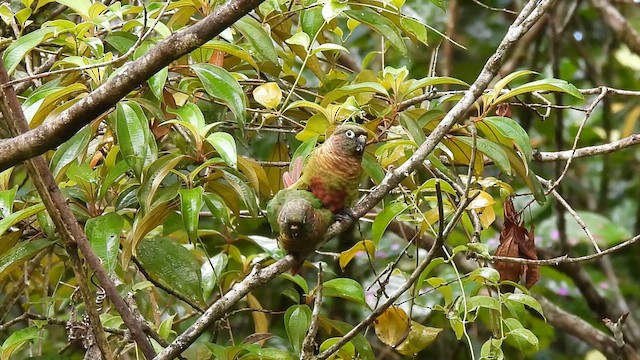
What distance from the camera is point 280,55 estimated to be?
205cm

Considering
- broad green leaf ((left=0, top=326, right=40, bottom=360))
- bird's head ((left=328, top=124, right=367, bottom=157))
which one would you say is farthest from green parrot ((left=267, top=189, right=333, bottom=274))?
broad green leaf ((left=0, top=326, right=40, bottom=360))

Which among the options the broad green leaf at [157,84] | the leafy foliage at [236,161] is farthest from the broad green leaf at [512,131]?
the broad green leaf at [157,84]

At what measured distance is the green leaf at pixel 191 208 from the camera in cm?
150

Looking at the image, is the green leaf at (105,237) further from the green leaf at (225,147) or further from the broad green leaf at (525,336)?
the broad green leaf at (525,336)

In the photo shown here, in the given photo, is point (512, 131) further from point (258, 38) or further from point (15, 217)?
point (15, 217)

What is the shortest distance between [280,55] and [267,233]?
1.41 meters

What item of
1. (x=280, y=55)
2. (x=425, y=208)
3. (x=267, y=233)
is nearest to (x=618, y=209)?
(x=267, y=233)

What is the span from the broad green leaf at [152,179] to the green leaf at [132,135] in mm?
57

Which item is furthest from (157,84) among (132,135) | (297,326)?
(297,326)

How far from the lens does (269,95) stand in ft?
5.90

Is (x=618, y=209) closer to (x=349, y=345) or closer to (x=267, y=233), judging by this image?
(x=267, y=233)

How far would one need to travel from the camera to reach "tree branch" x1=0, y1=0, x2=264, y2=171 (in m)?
1.17

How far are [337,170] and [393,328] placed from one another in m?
0.40

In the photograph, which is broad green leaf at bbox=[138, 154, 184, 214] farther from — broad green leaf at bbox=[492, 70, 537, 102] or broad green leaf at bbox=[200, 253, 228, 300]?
broad green leaf at bbox=[492, 70, 537, 102]
